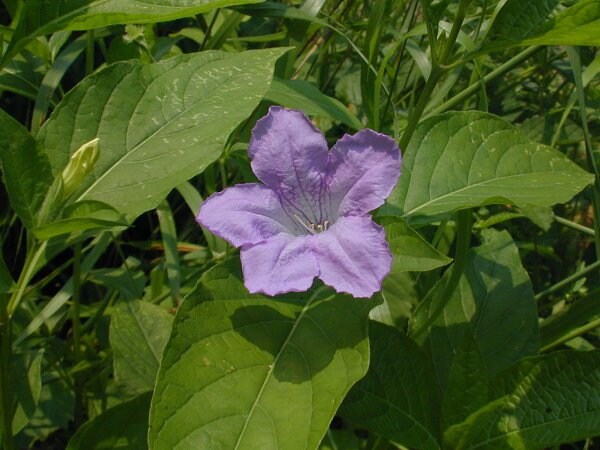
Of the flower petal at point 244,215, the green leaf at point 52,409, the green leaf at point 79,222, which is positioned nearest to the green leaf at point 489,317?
the flower petal at point 244,215

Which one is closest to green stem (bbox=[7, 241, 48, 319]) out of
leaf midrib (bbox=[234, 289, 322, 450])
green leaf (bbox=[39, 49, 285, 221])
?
green leaf (bbox=[39, 49, 285, 221])

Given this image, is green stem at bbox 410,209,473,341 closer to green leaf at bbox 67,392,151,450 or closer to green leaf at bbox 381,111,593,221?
green leaf at bbox 381,111,593,221

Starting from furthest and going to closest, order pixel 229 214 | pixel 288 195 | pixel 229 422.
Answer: pixel 288 195, pixel 229 214, pixel 229 422

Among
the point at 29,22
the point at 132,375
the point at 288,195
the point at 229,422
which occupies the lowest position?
the point at 132,375

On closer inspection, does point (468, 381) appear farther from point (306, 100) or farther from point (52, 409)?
point (52, 409)

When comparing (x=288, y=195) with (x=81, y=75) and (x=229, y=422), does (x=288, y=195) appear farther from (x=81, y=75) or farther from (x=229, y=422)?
(x=81, y=75)

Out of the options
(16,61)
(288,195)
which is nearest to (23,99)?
(16,61)
